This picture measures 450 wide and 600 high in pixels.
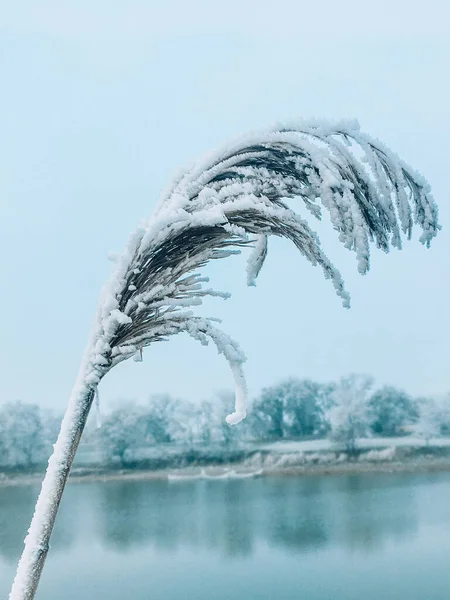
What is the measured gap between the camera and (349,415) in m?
14.7

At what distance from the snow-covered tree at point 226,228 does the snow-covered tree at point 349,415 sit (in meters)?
13.2

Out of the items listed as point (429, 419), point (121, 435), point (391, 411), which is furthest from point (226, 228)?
point (429, 419)

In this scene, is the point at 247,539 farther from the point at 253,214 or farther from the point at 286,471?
the point at 253,214

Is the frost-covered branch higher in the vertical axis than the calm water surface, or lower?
higher

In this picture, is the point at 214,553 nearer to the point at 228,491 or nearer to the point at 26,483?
the point at 228,491

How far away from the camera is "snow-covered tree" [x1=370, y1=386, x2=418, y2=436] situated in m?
14.7

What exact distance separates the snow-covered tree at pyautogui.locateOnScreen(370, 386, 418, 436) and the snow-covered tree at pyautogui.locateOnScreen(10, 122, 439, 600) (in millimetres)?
13410

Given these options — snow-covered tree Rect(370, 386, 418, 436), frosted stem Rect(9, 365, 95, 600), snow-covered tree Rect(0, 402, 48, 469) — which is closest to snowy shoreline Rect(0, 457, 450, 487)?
snow-covered tree Rect(370, 386, 418, 436)

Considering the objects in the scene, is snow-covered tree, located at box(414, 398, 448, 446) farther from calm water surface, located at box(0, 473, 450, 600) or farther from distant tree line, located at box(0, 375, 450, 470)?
calm water surface, located at box(0, 473, 450, 600)

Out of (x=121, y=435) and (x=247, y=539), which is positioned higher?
(x=121, y=435)

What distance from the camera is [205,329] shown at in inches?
68.4

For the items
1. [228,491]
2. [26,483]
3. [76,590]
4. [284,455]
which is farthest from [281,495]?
[26,483]

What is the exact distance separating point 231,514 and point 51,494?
1576cm

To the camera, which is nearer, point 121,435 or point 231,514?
point 121,435
